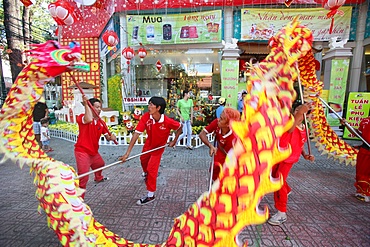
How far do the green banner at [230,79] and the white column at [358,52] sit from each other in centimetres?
480

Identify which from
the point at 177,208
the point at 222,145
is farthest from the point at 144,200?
the point at 222,145

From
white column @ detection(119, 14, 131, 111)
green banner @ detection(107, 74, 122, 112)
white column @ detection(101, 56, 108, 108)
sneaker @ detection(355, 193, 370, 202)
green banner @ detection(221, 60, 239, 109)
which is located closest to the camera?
sneaker @ detection(355, 193, 370, 202)

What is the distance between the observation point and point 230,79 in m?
8.66

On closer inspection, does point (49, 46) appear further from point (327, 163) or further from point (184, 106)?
point (327, 163)

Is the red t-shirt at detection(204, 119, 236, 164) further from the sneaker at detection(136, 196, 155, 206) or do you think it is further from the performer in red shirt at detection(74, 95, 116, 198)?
the performer in red shirt at detection(74, 95, 116, 198)

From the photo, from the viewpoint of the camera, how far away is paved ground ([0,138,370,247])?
Result: 2459 mm

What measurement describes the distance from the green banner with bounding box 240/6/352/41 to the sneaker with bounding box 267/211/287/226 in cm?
793

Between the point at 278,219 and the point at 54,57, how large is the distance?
2963mm

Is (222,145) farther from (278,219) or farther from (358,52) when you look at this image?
(358,52)

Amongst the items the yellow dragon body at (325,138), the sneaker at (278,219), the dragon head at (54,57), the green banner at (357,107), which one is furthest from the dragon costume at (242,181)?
the green banner at (357,107)

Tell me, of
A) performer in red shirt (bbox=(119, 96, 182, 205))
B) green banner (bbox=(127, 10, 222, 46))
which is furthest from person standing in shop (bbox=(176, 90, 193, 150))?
green banner (bbox=(127, 10, 222, 46))

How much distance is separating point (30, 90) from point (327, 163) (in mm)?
5901

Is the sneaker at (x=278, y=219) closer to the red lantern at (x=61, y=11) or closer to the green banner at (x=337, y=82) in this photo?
the red lantern at (x=61, y=11)

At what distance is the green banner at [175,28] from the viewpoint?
9211 mm
